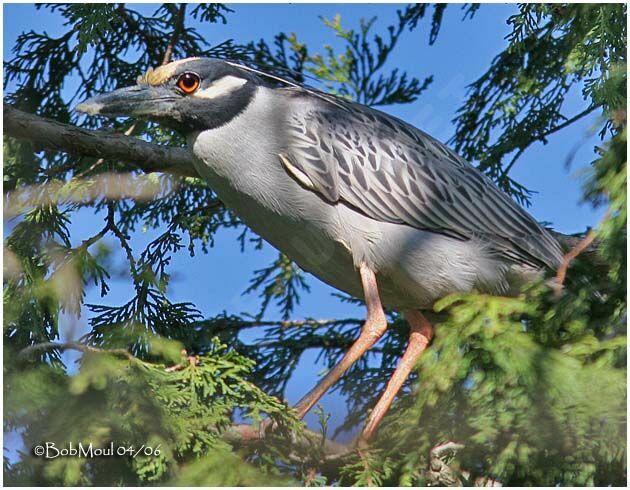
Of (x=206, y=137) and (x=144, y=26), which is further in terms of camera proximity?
(x=144, y=26)

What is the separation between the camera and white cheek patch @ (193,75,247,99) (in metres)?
3.96

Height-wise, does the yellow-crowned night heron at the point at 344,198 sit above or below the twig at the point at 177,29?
below

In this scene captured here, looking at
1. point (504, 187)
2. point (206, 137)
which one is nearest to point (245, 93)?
point (206, 137)

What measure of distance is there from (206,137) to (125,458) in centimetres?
153

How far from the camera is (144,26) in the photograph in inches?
192

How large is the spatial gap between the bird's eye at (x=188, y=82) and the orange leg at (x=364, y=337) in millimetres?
1063

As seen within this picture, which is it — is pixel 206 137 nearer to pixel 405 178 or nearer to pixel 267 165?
pixel 267 165

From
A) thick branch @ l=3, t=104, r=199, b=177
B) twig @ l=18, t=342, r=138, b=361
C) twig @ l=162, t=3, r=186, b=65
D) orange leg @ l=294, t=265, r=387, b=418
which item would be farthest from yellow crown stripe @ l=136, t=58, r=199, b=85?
twig @ l=18, t=342, r=138, b=361

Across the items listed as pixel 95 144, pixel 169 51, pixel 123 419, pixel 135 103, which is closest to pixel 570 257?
pixel 123 419

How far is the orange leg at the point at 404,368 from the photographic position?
356 cm

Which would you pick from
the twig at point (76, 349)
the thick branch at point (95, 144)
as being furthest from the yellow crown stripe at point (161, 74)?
the twig at point (76, 349)

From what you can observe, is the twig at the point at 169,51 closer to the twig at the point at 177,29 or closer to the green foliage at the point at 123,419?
the twig at the point at 177,29

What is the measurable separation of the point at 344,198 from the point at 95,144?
1134 mm

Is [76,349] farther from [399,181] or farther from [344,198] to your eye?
[399,181]
